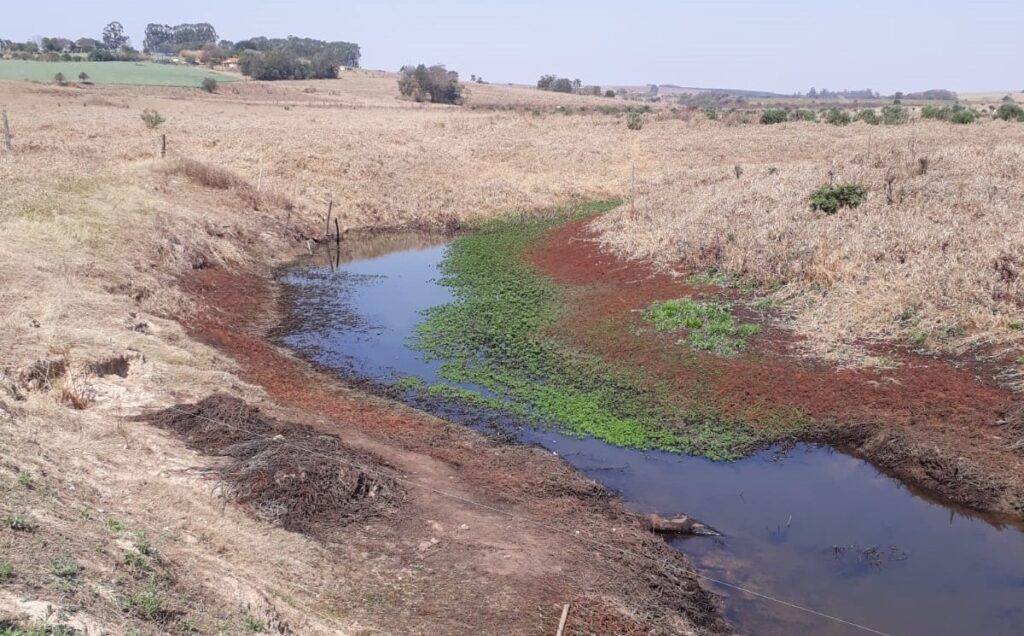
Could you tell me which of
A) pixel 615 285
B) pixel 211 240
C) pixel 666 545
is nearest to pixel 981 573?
pixel 666 545

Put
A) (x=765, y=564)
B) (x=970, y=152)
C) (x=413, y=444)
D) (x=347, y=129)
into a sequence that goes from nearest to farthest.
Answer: (x=765, y=564) < (x=413, y=444) < (x=970, y=152) < (x=347, y=129)

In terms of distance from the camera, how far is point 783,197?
2302cm

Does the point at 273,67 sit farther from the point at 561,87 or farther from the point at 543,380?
the point at 543,380

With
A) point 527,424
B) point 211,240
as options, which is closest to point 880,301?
point 527,424

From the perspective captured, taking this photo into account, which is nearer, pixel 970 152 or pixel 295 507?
pixel 295 507

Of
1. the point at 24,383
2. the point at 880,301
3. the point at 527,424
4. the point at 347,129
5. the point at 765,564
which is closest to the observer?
the point at 765,564

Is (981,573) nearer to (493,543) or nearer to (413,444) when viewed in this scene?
(493,543)

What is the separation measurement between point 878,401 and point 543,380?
20.2ft

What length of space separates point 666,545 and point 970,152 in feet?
78.6

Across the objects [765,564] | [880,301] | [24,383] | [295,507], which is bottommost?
[765,564]

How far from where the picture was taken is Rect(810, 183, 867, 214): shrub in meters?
20.7

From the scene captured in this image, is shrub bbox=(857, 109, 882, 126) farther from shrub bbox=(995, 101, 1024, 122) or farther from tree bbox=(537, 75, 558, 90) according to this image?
tree bbox=(537, 75, 558, 90)

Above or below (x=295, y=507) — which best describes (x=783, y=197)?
above

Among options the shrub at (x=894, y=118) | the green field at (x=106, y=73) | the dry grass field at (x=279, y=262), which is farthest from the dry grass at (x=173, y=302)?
the green field at (x=106, y=73)
